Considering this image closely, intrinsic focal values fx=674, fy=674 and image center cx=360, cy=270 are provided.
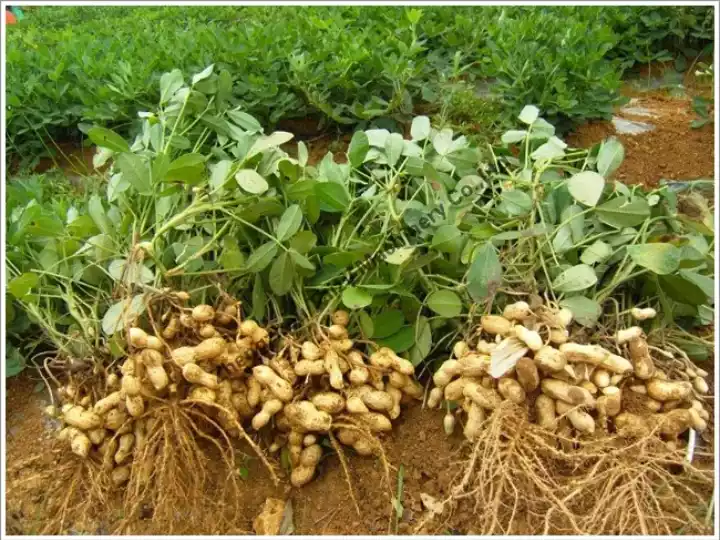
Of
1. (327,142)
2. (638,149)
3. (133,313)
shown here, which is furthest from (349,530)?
(638,149)

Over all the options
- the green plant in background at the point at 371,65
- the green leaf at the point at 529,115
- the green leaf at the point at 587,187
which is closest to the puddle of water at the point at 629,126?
the green plant in background at the point at 371,65

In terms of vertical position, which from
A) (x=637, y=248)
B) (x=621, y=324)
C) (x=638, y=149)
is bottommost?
(x=638, y=149)

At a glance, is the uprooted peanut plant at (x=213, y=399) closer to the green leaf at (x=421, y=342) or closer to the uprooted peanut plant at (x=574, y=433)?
the green leaf at (x=421, y=342)

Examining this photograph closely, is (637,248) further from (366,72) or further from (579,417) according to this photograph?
(366,72)

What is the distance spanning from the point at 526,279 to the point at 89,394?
33.9 inches

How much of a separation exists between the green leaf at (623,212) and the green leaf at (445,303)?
34cm

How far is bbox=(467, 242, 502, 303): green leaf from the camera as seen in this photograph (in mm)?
1207

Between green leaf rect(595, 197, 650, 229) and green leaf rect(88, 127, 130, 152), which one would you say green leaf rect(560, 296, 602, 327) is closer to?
green leaf rect(595, 197, 650, 229)

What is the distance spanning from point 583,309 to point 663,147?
1146 mm

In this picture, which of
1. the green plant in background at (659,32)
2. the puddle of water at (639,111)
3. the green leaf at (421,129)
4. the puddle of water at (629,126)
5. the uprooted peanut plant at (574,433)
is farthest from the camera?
the green plant in background at (659,32)

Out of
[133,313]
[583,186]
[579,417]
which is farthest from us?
[583,186]

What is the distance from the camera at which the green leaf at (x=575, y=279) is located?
1.25m

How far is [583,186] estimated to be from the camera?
1.34 meters

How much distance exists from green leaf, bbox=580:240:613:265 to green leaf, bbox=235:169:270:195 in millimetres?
637
